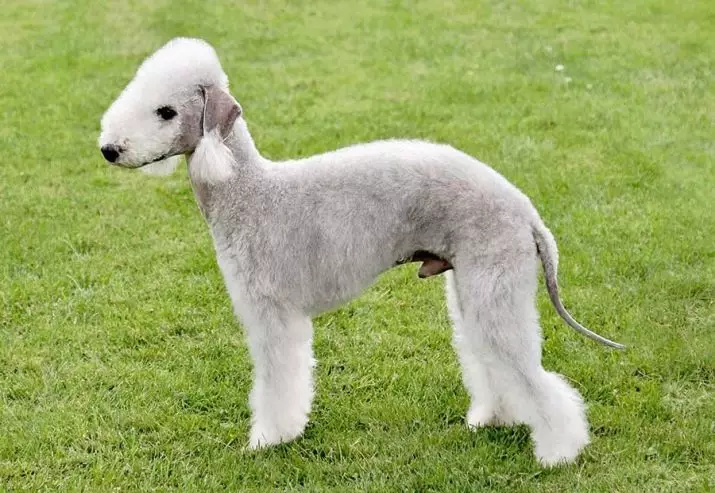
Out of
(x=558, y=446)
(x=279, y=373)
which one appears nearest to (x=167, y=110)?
(x=279, y=373)

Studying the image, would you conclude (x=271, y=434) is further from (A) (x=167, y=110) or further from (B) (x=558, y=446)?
(A) (x=167, y=110)

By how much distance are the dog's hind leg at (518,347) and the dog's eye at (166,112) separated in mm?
1233

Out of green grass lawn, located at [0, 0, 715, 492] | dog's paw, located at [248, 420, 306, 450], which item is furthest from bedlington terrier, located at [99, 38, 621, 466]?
green grass lawn, located at [0, 0, 715, 492]

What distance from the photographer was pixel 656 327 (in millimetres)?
4473

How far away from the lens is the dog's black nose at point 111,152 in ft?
10.3

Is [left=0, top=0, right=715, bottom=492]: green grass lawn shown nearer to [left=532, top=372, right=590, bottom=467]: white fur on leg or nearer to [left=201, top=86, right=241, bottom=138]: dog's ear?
[left=532, top=372, right=590, bottom=467]: white fur on leg

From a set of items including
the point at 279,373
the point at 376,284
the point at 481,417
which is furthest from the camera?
the point at 376,284

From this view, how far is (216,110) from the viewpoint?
324 cm

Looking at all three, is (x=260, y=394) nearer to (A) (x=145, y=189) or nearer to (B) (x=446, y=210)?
(B) (x=446, y=210)

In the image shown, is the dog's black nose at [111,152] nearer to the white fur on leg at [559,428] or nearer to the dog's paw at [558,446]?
the white fur on leg at [559,428]

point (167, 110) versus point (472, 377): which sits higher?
point (167, 110)

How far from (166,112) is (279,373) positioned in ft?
3.78

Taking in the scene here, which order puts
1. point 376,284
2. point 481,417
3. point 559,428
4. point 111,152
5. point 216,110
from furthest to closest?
point 376,284
point 481,417
point 559,428
point 216,110
point 111,152

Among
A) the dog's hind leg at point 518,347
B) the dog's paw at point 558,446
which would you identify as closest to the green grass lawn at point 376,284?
the dog's paw at point 558,446
